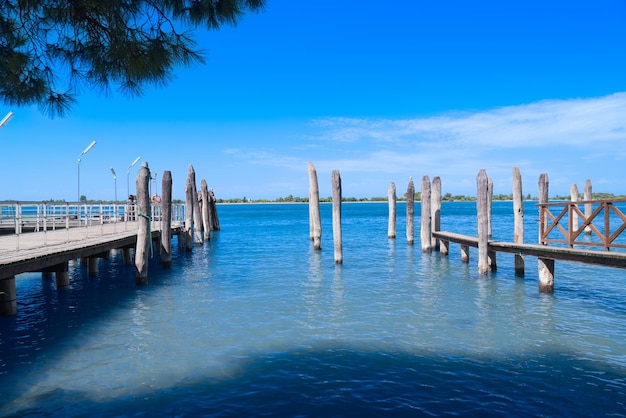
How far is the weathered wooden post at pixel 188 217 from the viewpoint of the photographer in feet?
77.7

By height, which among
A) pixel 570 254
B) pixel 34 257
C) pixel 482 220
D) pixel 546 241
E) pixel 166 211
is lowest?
pixel 570 254

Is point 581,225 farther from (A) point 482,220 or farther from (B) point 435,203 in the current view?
(B) point 435,203

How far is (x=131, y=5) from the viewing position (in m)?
6.00

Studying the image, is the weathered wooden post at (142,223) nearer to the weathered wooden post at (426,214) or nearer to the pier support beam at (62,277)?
the pier support beam at (62,277)

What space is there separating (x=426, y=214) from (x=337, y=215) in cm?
493

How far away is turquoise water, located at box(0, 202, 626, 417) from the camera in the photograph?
6016 millimetres

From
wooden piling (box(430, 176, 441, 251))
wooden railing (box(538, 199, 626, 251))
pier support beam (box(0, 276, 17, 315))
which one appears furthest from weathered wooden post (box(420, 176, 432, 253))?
pier support beam (box(0, 276, 17, 315))

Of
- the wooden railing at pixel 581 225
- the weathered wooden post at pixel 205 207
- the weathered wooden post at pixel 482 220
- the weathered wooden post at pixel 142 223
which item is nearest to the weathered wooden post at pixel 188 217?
the weathered wooden post at pixel 205 207

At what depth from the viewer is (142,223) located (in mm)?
13930

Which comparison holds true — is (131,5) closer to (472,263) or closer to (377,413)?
(377,413)

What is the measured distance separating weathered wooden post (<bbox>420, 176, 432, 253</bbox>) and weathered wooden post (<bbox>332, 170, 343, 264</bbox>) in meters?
4.10

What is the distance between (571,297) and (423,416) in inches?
332

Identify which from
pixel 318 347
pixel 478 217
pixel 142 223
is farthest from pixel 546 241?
pixel 142 223

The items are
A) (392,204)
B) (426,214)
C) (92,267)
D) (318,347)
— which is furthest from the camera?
(392,204)
